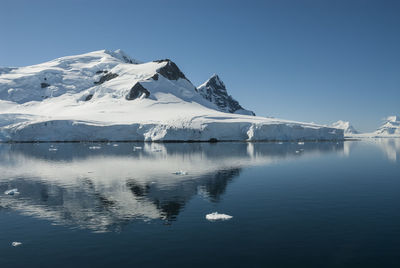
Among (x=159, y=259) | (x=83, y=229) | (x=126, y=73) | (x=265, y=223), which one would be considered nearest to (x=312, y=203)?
(x=265, y=223)

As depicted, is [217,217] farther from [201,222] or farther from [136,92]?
[136,92]

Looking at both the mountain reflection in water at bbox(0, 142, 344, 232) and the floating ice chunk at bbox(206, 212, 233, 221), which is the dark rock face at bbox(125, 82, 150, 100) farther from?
the floating ice chunk at bbox(206, 212, 233, 221)

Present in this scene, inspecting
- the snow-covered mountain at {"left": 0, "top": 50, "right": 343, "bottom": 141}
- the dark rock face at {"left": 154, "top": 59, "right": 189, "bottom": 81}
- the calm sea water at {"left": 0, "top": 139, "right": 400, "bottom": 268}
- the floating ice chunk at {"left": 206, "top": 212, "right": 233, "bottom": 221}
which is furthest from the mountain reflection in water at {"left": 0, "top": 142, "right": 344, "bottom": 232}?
the dark rock face at {"left": 154, "top": 59, "right": 189, "bottom": 81}

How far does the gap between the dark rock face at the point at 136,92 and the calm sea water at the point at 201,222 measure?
364 ft

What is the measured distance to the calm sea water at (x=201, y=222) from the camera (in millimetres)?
13711

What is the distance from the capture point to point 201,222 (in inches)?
728

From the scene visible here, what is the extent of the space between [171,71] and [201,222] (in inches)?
6078

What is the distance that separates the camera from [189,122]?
4254 inches

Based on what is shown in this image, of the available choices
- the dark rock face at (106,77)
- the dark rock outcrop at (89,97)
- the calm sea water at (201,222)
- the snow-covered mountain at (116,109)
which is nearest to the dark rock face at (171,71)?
the snow-covered mountain at (116,109)

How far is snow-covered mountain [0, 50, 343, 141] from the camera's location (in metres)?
107

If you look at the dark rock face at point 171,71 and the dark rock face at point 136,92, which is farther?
the dark rock face at point 171,71

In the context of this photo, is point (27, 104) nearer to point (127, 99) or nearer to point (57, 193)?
point (127, 99)

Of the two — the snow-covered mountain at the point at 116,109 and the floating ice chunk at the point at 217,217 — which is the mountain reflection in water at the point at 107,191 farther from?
the snow-covered mountain at the point at 116,109

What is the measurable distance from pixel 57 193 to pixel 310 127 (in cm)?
10499
